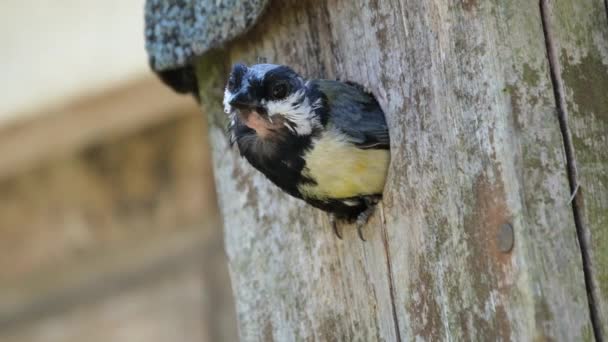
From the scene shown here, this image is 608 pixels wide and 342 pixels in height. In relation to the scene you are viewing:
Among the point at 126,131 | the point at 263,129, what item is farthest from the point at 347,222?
the point at 126,131

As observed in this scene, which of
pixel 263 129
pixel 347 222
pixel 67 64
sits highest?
pixel 67 64

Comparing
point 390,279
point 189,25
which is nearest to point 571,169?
point 390,279

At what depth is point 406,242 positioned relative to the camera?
7.84 ft

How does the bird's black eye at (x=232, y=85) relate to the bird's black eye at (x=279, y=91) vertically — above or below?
above

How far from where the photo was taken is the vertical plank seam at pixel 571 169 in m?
2.14

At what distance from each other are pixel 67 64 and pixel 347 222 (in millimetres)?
1354

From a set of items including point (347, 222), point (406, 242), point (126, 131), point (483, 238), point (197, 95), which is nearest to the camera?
point (483, 238)

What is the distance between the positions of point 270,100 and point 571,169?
581 millimetres

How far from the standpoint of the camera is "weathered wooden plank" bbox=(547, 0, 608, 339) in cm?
218

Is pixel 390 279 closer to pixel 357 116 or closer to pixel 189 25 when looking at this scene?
pixel 357 116

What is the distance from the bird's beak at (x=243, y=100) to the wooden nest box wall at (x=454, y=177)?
0.94 ft

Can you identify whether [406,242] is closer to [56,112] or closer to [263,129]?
[263,129]

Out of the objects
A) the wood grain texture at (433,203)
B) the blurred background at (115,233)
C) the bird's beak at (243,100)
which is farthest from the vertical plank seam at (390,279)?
the blurred background at (115,233)

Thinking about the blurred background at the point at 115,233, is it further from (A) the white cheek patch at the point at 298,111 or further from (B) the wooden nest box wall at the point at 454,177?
(A) the white cheek patch at the point at 298,111
